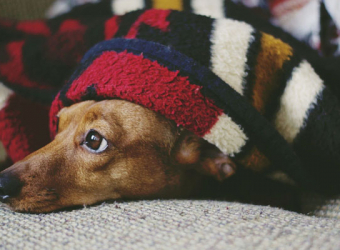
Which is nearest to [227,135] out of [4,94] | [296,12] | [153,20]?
[153,20]

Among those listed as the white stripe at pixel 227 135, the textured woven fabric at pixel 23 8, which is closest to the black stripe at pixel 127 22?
the white stripe at pixel 227 135

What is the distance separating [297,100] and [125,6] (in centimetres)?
109

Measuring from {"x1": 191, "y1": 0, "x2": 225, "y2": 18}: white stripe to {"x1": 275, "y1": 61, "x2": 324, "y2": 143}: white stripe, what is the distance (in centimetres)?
65

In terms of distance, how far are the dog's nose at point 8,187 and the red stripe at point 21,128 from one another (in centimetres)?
27

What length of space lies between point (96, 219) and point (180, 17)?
2.32 feet

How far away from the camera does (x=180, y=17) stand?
111 centimetres

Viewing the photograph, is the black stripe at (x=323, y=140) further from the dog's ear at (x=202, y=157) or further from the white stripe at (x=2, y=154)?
the white stripe at (x=2, y=154)

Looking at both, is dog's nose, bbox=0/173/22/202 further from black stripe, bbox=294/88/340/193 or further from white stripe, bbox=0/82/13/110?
black stripe, bbox=294/88/340/193

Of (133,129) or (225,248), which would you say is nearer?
(225,248)

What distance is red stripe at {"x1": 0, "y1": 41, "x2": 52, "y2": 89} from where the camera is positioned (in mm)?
1354

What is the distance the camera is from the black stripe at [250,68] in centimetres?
101

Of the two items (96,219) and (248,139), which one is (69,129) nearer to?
(96,219)

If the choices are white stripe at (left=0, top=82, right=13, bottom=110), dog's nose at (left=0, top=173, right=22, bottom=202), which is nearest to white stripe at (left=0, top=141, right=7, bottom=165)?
white stripe at (left=0, top=82, right=13, bottom=110)

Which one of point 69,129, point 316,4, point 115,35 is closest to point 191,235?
point 69,129
